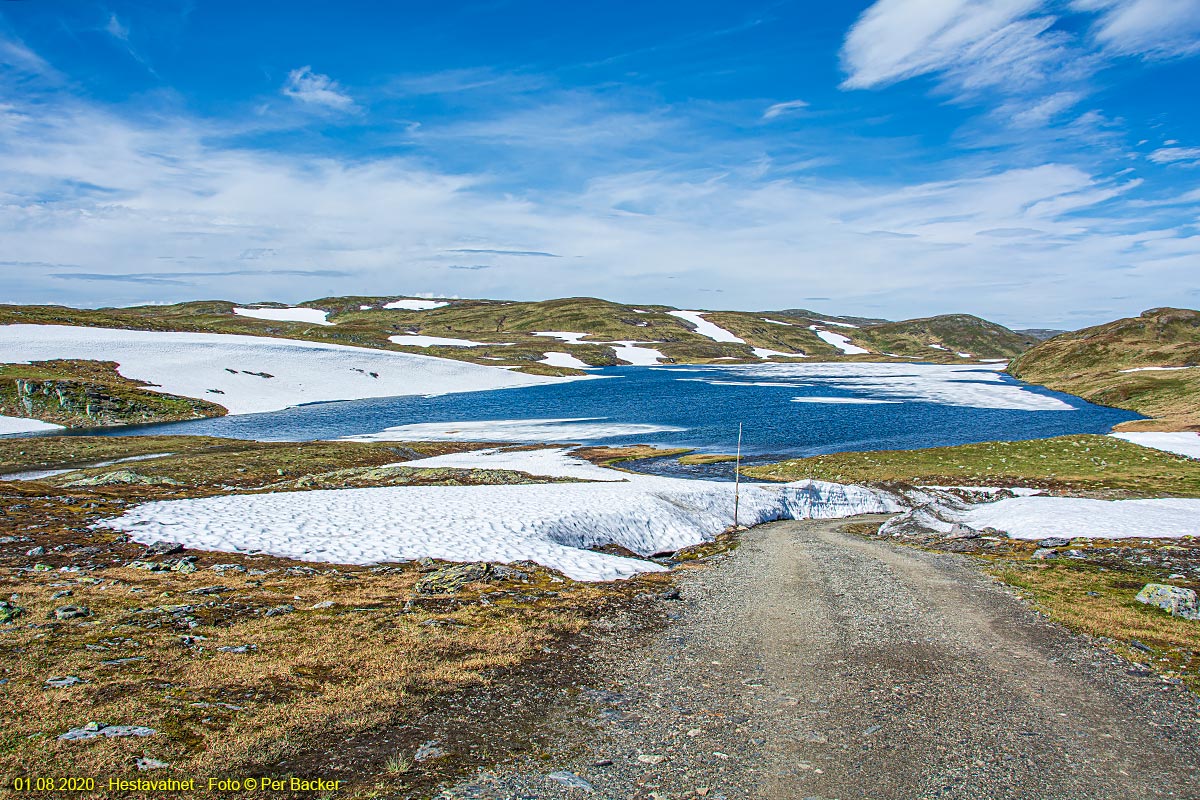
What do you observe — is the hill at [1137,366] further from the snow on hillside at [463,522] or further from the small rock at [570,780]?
the small rock at [570,780]

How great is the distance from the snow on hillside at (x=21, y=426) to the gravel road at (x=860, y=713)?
88.9 m

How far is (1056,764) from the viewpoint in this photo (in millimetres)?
11281

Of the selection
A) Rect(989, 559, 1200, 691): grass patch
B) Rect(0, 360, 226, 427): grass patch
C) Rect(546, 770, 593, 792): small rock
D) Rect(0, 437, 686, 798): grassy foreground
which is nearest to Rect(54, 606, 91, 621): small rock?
Rect(0, 437, 686, 798): grassy foreground

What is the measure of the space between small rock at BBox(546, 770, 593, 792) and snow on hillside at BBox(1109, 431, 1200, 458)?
2592 inches

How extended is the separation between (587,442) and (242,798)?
65304mm

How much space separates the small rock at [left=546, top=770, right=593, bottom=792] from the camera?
404 inches

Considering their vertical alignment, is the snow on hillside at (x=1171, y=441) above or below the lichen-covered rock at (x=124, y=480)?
above

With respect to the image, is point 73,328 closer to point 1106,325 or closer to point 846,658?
point 846,658

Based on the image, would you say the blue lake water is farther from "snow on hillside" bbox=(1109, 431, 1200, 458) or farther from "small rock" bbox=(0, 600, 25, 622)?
"small rock" bbox=(0, 600, 25, 622)

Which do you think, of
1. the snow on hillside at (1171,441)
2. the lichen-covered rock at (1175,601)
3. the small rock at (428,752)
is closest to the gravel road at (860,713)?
the small rock at (428,752)

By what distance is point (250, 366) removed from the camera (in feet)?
397

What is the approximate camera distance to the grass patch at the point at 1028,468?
149 ft

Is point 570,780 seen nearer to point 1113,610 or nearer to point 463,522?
point 1113,610

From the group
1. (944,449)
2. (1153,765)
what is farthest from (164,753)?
(944,449)
